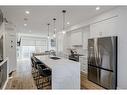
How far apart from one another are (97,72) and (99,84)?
1.35ft

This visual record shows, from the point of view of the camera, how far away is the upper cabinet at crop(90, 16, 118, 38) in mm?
4278

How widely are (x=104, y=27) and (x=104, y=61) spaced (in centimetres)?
133

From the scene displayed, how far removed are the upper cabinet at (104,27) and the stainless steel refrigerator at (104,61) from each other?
43 cm

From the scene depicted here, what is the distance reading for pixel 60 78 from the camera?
3430 mm

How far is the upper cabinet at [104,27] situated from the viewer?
428cm

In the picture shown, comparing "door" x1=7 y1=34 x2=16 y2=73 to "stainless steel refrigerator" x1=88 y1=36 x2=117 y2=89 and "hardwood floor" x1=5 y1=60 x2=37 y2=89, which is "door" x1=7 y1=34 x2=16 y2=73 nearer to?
"hardwood floor" x1=5 y1=60 x2=37 y2=89

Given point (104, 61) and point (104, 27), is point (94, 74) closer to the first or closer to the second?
point (104, 61)

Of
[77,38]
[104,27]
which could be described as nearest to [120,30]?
[104,27]

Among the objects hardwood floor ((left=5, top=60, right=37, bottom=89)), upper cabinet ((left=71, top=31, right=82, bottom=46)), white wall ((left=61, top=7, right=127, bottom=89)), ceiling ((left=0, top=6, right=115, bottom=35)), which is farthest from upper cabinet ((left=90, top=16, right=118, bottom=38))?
hardwood floor ((left=5, top=60, right=37, bottom=89))

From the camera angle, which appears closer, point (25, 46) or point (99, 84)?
point (99, 84)

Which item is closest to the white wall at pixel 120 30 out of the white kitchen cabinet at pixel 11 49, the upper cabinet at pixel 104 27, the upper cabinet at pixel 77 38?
the upper cabinet at pixel 104 27

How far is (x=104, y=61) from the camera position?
419 cm

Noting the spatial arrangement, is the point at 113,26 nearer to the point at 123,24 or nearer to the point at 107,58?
the point at 123,24
